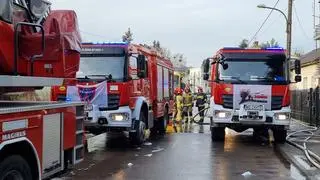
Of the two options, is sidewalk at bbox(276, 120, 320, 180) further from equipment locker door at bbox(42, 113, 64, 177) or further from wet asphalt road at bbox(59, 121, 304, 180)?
equipment locker door at bbox(42, 113, 64, 177)

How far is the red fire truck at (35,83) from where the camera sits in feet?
20.9

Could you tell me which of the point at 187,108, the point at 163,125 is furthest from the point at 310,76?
the point at 163,125

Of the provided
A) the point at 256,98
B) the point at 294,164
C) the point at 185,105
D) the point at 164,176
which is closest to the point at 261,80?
the point at 256,98

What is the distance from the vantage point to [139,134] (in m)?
15.8

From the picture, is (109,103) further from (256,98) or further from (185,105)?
(185,105)

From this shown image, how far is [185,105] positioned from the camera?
2625cm

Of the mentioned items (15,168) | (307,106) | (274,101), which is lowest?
(15,168)

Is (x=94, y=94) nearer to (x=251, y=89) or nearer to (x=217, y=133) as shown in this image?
(x=217, y=133)

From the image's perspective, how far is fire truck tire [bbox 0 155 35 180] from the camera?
6.18m

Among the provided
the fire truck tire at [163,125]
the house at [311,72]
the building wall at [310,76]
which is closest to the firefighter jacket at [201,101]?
the fire truck tire at [163,125]

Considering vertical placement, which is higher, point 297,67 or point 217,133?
point 297,67

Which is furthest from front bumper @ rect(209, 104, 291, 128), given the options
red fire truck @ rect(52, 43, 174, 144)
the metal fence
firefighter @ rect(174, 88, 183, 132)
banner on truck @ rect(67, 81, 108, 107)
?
firefighter @ rect(174, 88, 183, 132)

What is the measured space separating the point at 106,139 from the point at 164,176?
7.73m

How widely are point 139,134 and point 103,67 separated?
2.22 meters
